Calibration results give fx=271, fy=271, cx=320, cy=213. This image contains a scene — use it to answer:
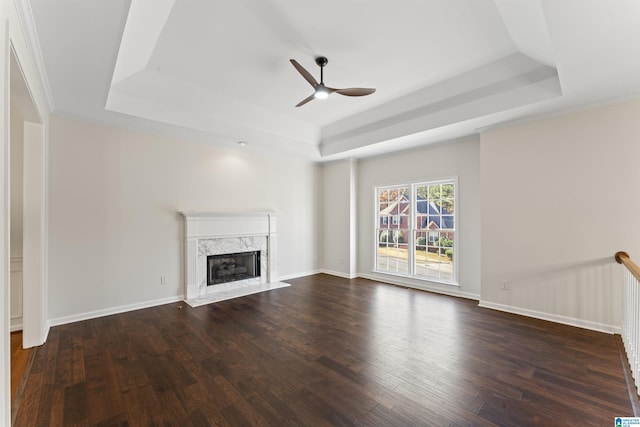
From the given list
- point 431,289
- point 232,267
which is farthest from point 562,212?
point 232,267

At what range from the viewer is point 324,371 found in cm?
245

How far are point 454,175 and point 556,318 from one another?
253 centimetres

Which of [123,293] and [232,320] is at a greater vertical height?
[123,293]

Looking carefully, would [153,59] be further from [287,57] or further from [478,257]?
[478,257]

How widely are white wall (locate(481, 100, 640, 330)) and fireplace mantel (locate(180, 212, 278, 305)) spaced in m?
3.94

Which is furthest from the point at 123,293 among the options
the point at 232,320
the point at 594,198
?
the point at 594,198

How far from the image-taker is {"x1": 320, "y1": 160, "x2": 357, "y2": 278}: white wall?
6.27 meters

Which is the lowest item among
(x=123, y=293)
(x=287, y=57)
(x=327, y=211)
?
(x=123, y=293)

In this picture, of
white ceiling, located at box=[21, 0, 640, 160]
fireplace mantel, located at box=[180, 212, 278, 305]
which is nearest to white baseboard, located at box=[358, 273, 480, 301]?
fireplace mantel, located at box=[180, 212, 278, 305]

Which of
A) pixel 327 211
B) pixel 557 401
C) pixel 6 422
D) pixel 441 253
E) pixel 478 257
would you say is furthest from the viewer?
pixel 327 211

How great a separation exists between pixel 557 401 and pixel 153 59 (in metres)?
5.16

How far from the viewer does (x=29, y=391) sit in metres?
2.16

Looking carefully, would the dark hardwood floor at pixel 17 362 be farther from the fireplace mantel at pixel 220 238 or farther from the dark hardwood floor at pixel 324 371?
the fireplace mantel at pixel 220 238

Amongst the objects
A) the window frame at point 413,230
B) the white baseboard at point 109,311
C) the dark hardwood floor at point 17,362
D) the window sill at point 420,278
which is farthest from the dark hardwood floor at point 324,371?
the window frame at point 413,230
